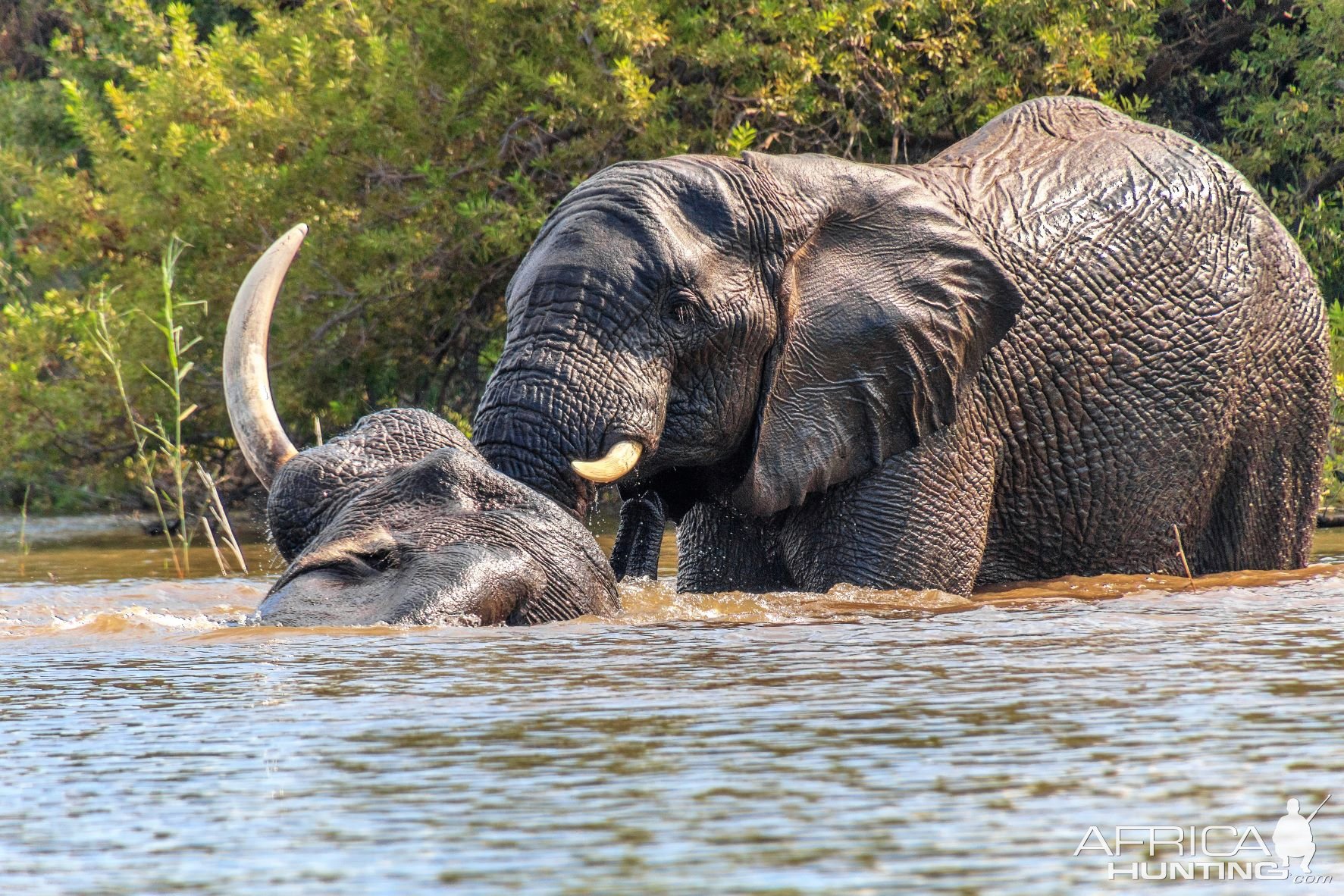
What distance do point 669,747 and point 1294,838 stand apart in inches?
48.9

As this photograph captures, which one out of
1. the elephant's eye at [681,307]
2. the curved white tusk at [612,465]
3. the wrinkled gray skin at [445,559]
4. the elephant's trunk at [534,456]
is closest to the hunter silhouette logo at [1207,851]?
the wrinkled gray skin at [445,559]

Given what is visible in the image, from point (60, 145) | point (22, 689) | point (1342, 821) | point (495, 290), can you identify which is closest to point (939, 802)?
point (1342, 821)

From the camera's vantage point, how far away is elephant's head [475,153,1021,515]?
6.20 m

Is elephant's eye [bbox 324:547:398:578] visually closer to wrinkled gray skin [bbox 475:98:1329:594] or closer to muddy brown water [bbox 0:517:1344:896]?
muddy brown water [bbox 0:517:1344:896]

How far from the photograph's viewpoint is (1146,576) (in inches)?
290

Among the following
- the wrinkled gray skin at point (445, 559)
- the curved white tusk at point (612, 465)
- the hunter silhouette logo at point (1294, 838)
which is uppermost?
the hunter silhouette logo at point (1294, 838)

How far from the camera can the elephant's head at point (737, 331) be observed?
20.3ft

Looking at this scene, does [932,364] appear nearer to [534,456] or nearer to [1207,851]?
[534,456]

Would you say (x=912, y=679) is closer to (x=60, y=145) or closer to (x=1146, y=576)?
(x=1146, y=576)

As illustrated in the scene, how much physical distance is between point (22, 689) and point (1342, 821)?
3.11 metres

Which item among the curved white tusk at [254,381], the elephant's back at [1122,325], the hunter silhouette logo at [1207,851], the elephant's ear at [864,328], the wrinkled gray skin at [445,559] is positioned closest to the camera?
the hunter silhouette logo at [1207,851]

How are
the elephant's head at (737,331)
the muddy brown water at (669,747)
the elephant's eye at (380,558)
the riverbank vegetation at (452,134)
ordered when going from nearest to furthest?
the muddy brown water at (669,747) < the elephant's eye at (380,558) < the elephant's head at (737,331) < the riverbank vegetation at (452,134)

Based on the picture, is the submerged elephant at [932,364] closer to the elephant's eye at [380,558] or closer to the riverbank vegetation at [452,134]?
the elephant's eye at [380,558]

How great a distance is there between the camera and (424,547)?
233 inches
